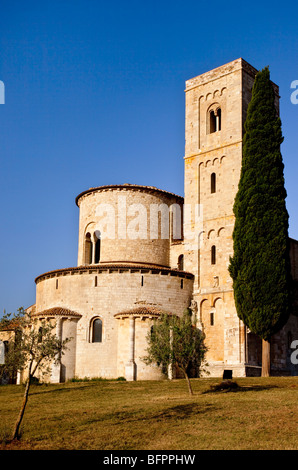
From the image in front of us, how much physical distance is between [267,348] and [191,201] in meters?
12.6

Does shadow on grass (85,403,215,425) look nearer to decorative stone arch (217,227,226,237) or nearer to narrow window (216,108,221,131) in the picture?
decorative stone arch (217,227,226,237)

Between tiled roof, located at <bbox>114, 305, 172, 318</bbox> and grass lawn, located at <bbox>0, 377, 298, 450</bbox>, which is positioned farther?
tiled roof, located at <bbox>114, 305, 172, 318</bbox>

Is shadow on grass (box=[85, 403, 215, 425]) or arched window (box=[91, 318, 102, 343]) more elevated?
arched window (box=[91, 318, 102, 343])

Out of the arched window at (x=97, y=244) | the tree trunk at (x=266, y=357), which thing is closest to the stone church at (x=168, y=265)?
the arched window at (x=97, y=244)

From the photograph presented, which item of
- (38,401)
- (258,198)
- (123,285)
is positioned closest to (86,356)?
(123,285)

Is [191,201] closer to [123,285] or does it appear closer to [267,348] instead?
[123,285]

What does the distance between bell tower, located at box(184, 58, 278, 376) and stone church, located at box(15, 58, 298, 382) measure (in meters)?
0.07

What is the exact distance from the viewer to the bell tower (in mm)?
37250

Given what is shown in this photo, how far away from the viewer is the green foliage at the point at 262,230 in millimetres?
33062

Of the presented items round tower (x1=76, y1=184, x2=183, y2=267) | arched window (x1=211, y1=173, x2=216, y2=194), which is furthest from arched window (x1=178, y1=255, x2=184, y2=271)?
arched window (x1=211, y1=173, x2=216, y2=194)

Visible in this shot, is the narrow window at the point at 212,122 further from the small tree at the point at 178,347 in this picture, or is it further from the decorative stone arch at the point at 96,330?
the small tree at the point at 178,347

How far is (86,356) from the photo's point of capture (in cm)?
3634

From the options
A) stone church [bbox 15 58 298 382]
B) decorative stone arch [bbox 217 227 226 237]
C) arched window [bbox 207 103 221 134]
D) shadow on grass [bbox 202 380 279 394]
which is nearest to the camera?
shadow on grass [bbox 202 380 279 394]

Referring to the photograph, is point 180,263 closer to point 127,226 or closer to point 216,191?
point 127,226
